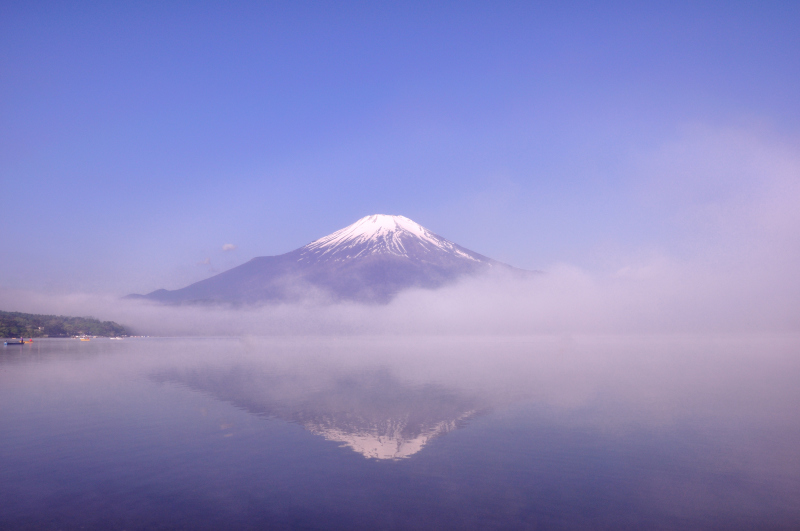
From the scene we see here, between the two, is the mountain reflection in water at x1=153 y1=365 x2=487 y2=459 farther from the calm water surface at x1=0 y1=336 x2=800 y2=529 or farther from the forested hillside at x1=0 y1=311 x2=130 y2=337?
the forested hillside at x1=0 y1=311 x2=130 y2=337

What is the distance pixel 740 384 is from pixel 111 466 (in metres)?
38.3

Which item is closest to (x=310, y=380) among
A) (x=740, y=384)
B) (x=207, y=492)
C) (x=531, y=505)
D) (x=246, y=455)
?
(x=246, y=455)

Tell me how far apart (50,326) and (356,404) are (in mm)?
165826

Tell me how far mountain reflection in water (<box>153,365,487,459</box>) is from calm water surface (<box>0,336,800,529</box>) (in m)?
0.14

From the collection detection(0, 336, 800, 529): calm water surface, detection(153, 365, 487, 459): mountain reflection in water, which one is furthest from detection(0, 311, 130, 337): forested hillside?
detection(0, 336, 800, 529): calm water surface

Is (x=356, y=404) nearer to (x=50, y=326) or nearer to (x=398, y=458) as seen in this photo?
(x=398, y=458)

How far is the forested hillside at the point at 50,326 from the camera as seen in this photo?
125 metres

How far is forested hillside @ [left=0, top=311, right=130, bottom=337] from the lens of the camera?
125125 mm

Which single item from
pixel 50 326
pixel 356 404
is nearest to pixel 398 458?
pixel 356 404

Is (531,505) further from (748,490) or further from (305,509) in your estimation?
(748,490)

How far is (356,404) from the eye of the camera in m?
25.6

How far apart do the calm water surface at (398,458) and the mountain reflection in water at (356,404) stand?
0.14 m

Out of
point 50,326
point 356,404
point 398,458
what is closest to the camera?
point 398,458

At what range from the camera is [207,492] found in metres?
12.5
